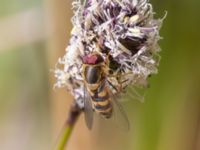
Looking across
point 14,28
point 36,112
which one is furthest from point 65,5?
point 36,112

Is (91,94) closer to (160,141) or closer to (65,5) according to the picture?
(160,141)

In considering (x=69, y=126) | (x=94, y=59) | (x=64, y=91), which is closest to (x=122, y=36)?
(x=94, y=59)

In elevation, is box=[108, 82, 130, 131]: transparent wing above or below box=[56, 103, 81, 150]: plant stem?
above

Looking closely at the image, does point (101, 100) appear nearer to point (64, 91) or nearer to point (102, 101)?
point (102, 101)

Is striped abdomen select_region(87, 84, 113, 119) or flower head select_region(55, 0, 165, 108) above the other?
flower head select_region(55, 0, 165, 108)

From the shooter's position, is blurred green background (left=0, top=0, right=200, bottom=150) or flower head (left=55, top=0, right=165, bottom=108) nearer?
flower head (left=55, top=0, right=165, bottom=108)
